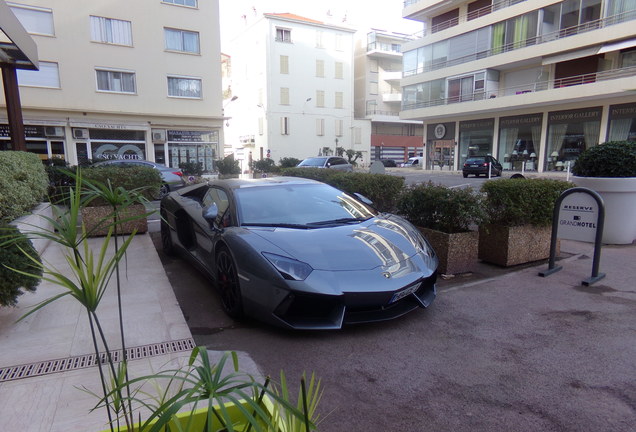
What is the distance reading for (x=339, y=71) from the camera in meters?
41.8

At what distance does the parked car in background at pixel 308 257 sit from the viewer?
3.24 m

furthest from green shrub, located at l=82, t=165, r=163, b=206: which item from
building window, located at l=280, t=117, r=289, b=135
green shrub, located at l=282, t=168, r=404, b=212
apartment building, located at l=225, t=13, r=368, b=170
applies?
building window, located at l=280, t=117, r=289, b=135

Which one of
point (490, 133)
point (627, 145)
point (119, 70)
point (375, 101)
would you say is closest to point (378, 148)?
point (375, 101)

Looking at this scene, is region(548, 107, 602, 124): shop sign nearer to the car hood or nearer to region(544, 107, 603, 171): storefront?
region(544, 107, 603, 171): storefront

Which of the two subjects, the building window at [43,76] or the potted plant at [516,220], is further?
the building window at [43,76]

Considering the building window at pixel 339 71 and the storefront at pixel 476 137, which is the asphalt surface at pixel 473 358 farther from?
the building window at pixel 339 71

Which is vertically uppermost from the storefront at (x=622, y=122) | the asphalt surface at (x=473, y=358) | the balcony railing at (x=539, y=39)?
the balcony railing at (x=539, y=39)

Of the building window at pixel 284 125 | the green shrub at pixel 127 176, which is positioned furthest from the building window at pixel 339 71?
the green shrub at pixel 127 176

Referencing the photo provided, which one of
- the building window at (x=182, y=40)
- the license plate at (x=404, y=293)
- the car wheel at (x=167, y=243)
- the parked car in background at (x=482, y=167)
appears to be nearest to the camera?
the license plate at (x=404, y=293)

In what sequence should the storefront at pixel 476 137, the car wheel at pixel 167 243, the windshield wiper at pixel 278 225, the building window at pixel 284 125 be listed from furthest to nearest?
the building window at pixel 284 125 < the storefront at pixel 476 137 < the car wheel at pixel 167 243 < the windshield wiper at pixel 278 225

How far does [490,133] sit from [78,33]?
27.0m

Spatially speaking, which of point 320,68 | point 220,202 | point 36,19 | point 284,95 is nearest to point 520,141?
point 320,68

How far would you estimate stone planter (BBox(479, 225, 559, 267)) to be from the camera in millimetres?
5262

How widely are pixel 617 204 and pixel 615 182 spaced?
36cm
